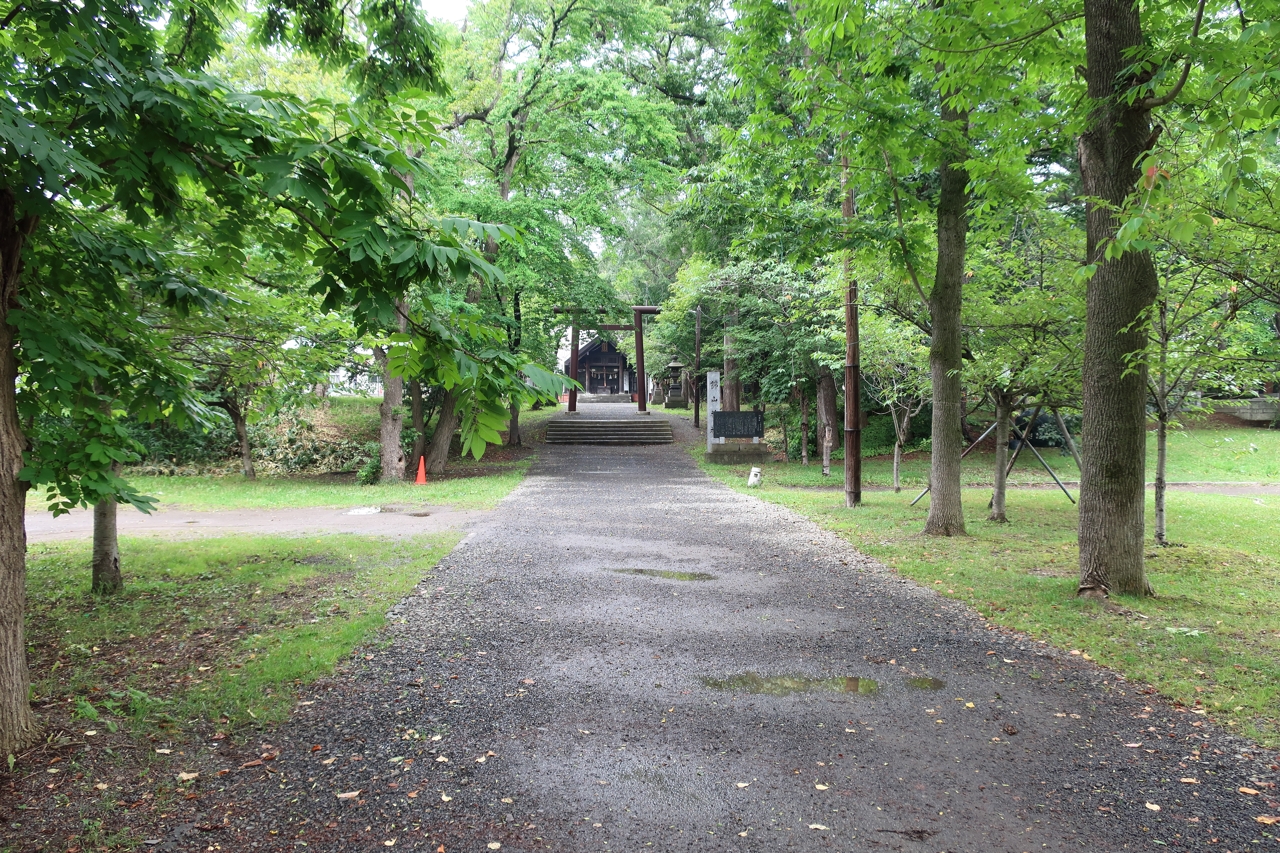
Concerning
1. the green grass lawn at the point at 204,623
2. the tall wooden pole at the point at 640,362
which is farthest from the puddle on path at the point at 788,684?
the tall wooden pole at the point at 640,362

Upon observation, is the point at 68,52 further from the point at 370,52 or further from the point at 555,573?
the point at 555,573

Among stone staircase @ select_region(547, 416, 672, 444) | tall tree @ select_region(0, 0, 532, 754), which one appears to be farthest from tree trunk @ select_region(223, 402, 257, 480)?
tall tree @ select_region(0, 0, 532, 754)

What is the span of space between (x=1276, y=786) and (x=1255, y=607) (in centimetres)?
386

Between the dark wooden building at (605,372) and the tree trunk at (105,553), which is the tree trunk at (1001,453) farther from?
the dark wooden building at (605,372)

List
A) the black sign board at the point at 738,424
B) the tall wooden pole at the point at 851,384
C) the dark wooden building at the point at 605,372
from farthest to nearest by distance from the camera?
the dark wooden building at the point at 605,372
the black sign board at the point at 738,424
the tall wooden pole at the point at 851,384

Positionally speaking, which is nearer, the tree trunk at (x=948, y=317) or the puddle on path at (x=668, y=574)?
the puddle on path at (x=668, y=574)

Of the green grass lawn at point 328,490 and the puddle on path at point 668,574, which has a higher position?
the green grass lawn at point 328,490

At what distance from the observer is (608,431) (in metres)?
26.5

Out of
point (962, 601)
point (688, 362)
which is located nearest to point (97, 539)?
point (962, 601)

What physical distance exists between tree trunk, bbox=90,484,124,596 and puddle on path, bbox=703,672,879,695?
5.87 meters

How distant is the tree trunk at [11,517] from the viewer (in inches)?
136

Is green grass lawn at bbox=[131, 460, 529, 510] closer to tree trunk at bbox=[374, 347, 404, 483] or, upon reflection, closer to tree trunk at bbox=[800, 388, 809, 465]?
tree trunk at bbox=[374, 347, 404, 483]

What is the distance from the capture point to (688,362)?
2953cm

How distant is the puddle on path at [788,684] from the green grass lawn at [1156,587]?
5.99 feet
